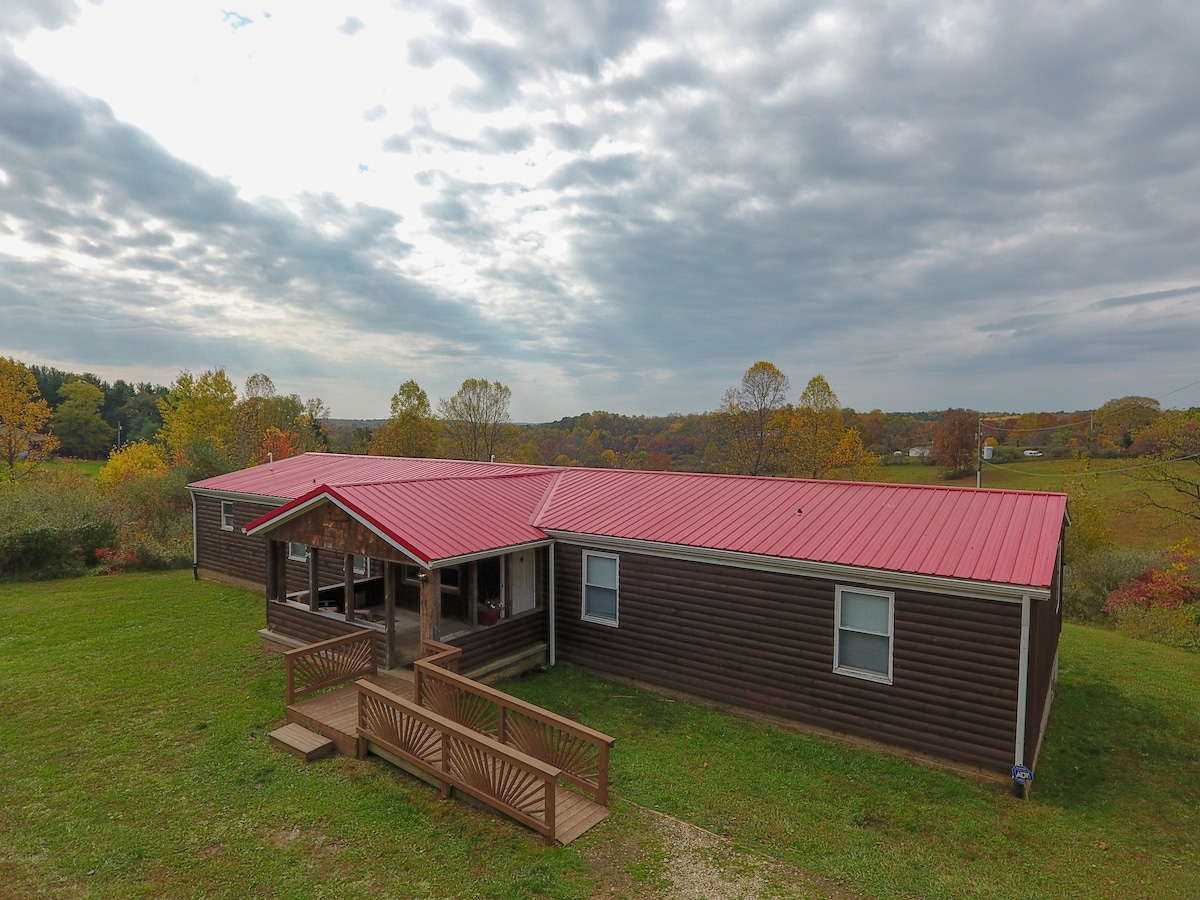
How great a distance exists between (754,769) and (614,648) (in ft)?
12.4

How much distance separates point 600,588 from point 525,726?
4402 mm

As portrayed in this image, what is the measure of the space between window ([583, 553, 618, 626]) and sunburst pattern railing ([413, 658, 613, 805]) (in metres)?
3.45

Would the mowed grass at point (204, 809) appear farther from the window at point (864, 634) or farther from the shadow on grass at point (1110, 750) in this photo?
the shadow on grass at point (1110, 750)

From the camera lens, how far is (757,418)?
38.0m

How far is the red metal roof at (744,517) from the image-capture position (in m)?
9.13

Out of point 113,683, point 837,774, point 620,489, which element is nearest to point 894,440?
point 620,489

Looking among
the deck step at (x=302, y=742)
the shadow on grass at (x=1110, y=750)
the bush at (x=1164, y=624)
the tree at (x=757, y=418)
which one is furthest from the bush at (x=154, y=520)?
the bush at (x=1164, y=624)

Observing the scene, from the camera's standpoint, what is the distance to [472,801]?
7.34 meters

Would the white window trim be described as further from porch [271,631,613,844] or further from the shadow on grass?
the shadow on grass

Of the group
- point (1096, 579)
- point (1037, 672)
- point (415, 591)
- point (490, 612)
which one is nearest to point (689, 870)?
point (1037, 672)

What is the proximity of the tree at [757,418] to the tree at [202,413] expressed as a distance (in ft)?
104

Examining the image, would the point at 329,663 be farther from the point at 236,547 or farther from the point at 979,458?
the point at 979,458

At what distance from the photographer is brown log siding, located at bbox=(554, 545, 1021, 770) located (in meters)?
8.42

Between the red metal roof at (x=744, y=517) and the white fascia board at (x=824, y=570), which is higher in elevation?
the red metal roof at (x=744, y=517)
